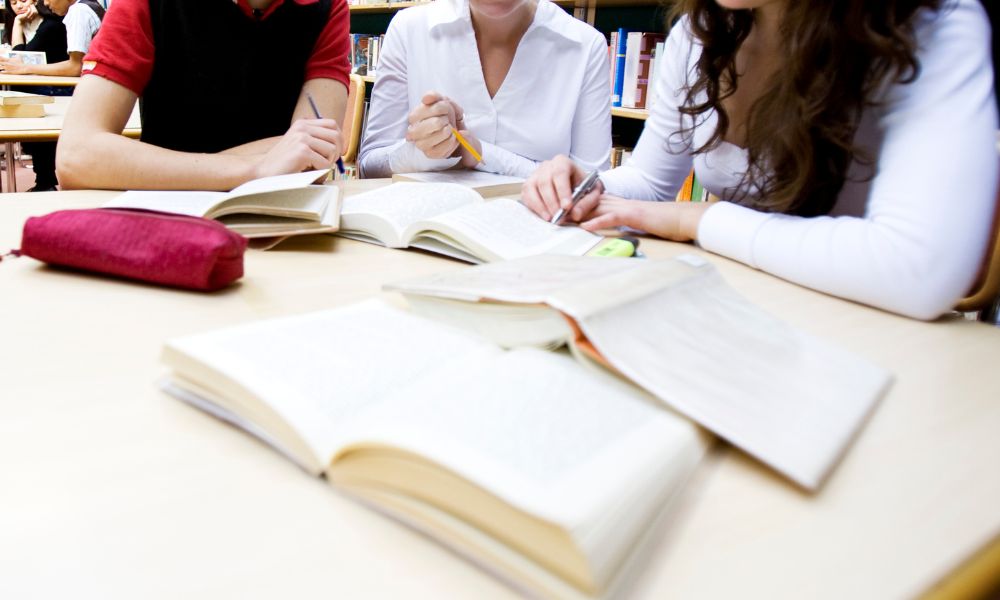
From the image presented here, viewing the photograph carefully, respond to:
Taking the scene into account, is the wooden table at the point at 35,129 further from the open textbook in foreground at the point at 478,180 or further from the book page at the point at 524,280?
the book page at the point at 524,280

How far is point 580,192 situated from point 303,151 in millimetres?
453

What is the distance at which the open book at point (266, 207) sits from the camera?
90 cm

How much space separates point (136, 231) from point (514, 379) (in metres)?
0.49

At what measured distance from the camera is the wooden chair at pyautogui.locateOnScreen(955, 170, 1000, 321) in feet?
3.06

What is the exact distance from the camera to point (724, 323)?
23.0 inches

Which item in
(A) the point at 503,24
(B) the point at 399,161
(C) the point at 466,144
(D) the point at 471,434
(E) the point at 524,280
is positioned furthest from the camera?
(A) the point at 503,24

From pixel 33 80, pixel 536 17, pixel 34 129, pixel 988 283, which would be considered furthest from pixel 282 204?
pixel 33 80

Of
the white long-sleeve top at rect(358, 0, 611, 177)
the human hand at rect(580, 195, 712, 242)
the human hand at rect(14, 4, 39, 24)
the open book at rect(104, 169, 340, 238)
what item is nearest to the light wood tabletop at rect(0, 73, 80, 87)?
the human hand at rect(14, 4, 39, 24)

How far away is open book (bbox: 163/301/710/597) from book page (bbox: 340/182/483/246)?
43 cm

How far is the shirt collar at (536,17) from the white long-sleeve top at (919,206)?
1.01m

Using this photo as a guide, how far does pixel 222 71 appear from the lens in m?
1.48

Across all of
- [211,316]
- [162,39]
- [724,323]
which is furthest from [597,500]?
[162,39]

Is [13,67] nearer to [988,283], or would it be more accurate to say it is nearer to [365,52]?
[365,52]

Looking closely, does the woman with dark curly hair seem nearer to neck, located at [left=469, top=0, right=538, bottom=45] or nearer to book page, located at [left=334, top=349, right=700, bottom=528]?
book page, located at [left=334, top=349, right=700, bottom=528]
